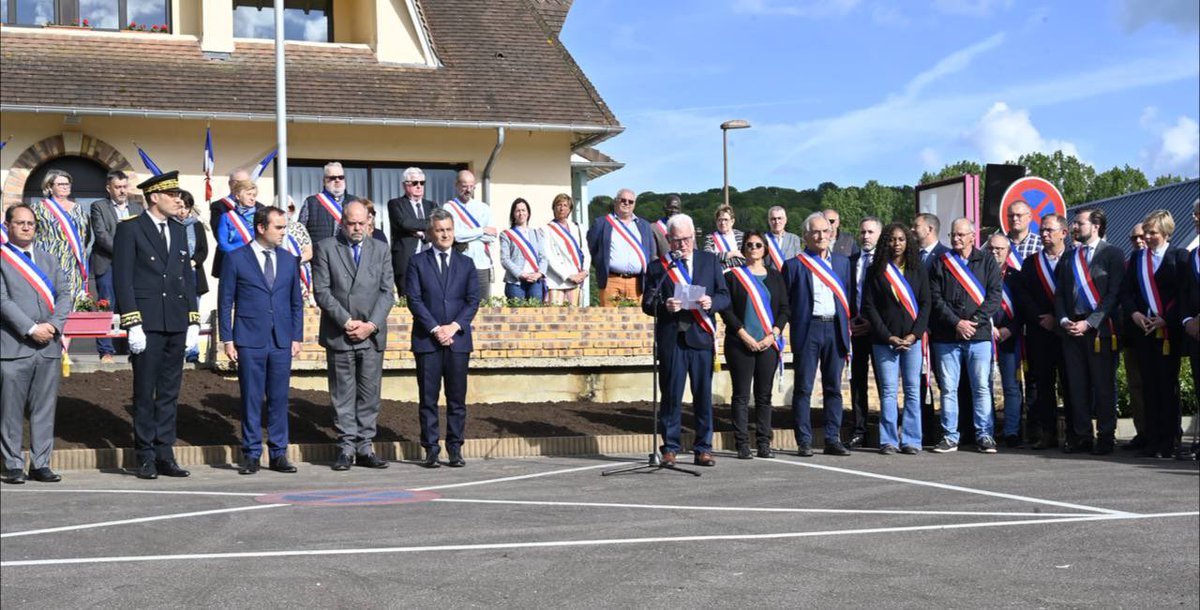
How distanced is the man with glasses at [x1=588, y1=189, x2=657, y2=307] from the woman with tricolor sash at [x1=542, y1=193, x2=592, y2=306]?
0.36 m

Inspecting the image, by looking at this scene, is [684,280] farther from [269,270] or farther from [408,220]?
[408,220]

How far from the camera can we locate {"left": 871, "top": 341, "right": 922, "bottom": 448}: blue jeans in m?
14.3

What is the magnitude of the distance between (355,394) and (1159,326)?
7.33m

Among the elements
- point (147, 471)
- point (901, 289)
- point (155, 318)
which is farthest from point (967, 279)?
point (147, 471)

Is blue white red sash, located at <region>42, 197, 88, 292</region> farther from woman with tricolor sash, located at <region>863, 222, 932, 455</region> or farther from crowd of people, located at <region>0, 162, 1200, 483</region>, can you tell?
woman with tricolor sash, located at <region>863, 222, 932, 455</region>

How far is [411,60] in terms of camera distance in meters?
24.8

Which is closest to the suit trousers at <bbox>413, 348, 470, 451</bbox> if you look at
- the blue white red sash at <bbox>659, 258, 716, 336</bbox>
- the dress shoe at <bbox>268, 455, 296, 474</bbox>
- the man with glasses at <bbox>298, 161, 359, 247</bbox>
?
the dress shoe at <bbox>268, 455, 296, 474</bbox>

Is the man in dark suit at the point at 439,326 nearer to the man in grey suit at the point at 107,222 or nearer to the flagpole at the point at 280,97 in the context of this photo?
the man in grey suit at the point at 107,222

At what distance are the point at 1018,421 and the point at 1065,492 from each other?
3.92 metres

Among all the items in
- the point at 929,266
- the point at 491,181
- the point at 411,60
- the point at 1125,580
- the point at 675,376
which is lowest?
the point at 1125,580


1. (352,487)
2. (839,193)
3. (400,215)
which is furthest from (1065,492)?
(839,193)

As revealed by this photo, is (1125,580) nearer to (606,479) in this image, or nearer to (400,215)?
(606,479)

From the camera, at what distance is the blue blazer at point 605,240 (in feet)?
56.6

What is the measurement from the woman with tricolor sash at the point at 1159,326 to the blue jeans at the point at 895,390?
2065 millimetres
